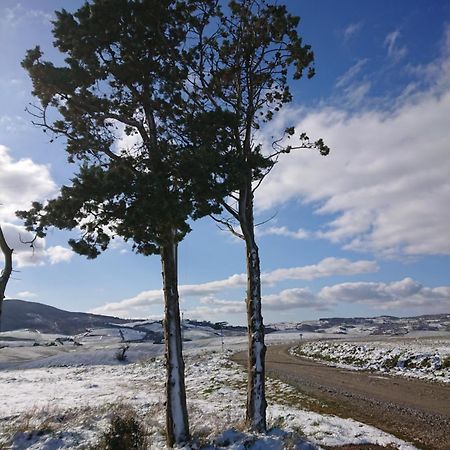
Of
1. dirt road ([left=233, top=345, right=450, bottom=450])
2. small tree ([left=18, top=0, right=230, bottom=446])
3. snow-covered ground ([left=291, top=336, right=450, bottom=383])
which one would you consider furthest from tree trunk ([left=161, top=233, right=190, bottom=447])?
snow-covered ground ([left=291, top=336, right=450, bottom=383])

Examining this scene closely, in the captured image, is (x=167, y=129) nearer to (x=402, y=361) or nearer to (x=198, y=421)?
(x=198, y=421)

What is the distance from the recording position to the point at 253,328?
1309 cm

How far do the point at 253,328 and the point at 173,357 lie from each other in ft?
8.31

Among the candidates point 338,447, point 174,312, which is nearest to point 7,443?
point 174,312

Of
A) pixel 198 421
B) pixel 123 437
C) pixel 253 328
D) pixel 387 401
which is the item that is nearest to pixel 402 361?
pixel 387 401

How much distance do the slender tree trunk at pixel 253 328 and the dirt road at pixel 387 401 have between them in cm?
465

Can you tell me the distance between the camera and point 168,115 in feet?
45.4

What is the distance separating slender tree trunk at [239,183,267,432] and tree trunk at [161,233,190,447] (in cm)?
198

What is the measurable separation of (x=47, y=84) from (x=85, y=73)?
116cm

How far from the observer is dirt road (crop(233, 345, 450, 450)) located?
1410 cm

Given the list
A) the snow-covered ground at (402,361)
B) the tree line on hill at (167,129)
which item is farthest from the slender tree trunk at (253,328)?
the snow-covered ground at (402,361)

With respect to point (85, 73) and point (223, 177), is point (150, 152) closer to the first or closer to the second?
point (223, 177)

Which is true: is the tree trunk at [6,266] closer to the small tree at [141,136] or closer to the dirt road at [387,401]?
the small tree at [141,136]

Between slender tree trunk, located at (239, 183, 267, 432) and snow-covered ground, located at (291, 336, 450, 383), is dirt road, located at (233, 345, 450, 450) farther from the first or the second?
slender tree trunk, located at (239, 183, 267, 432)
